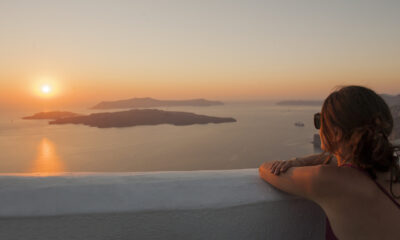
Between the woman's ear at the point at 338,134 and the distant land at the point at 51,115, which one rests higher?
the woman's ear at the point at 338,134

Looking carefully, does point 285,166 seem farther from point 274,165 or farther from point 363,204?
point 363,204

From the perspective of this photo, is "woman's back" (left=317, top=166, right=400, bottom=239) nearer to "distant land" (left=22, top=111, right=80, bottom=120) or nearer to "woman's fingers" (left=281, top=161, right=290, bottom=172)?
"woman's fingers" (left=281, top=161, right=290, bottom=172)

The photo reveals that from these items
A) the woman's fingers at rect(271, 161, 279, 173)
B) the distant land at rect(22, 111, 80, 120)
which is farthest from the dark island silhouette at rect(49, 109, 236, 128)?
the woman's fingers at rect(271, 161, 279, 173)

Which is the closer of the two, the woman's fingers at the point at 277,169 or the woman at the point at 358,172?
the woman at the point at 358,172

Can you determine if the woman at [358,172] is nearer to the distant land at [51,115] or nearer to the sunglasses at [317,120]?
the sunglasses at [317,120]

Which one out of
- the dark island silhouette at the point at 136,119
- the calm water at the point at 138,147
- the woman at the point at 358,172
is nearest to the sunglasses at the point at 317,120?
the woman at the point at 358,172

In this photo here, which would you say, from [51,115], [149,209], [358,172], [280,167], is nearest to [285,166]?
[280,167]

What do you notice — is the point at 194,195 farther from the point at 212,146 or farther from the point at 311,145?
the point at 311,145
